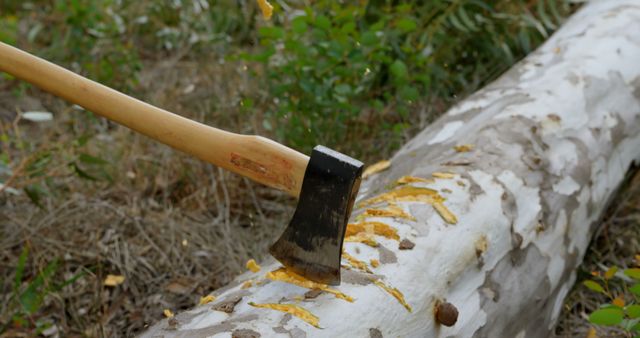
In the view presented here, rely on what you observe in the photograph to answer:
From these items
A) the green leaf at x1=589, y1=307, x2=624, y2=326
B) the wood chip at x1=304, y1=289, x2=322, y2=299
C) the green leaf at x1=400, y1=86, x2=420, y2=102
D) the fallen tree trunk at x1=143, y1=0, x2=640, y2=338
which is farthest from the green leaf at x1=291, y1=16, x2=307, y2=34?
the green leaf at x1=589, y1=307, x2=624, y2=326

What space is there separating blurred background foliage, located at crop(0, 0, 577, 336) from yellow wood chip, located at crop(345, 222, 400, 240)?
0.84 m

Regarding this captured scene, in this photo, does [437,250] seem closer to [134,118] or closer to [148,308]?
[134,118]

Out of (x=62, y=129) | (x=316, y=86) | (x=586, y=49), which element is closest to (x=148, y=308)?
(x=316, y=86)

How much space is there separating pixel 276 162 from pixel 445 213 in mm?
522

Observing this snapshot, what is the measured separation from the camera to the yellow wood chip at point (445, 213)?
1.78 metres

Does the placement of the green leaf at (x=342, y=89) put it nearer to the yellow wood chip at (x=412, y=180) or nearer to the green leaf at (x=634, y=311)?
the yellow wood chip at (x=412, y=180)

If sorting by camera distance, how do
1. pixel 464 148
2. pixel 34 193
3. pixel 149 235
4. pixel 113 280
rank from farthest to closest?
pixel 149 235, pixel 34 193, pixel 113 280, pixel 464 148

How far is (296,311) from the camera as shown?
4.60 feet

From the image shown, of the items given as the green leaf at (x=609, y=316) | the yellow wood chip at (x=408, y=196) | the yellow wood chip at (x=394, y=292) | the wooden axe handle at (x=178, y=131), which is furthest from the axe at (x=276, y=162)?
the green leaf at (x=609, y=316)

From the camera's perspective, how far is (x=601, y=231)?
2730 mm

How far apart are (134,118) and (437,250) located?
2.84 feet

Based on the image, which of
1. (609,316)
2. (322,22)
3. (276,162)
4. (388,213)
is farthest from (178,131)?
(322,22)

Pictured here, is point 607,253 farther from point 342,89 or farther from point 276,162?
point 276,162

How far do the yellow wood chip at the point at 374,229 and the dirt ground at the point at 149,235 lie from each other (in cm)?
94
